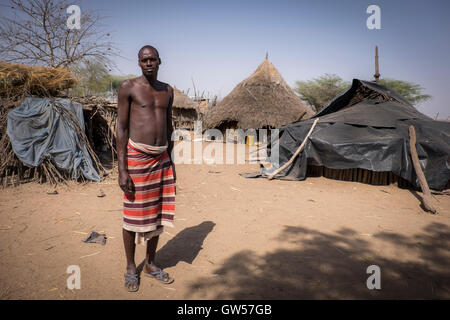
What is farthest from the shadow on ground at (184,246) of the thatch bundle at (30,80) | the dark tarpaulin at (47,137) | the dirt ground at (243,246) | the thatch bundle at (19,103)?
the thatch bundle at (30,80)

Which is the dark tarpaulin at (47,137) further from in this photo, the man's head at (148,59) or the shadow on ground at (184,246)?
the man's head at (148,59)

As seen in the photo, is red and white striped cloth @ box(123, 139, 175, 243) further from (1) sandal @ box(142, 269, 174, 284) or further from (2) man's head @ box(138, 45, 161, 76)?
(2) man's head @ box(138, 45, 161, 76)

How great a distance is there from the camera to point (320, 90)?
78.5 ft

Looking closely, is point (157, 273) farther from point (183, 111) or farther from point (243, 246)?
point (183, 111)

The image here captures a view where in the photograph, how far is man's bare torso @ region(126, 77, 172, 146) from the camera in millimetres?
1993

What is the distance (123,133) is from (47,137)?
4.54 metres

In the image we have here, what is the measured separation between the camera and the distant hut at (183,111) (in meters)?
18.5

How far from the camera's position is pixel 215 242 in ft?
9.83

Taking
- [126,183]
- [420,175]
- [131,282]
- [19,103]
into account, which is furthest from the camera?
[19,103]

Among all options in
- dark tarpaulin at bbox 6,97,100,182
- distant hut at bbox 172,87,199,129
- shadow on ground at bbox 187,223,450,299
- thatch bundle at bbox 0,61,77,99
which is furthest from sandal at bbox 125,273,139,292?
distant hut at bbox 172,87,199,129

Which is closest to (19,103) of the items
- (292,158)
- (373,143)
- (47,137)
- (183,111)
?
(47,137)

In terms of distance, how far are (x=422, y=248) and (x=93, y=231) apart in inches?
150

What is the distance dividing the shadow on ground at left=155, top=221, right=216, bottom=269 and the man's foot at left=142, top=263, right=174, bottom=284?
0.67 ft
